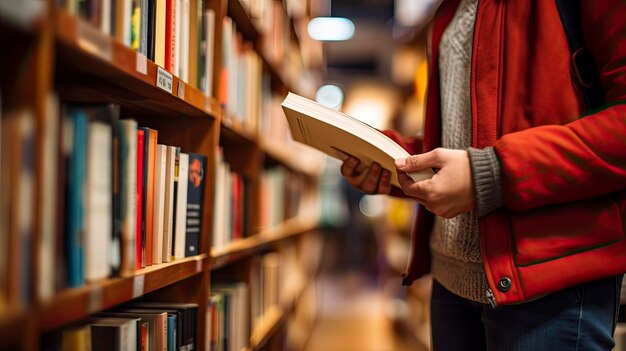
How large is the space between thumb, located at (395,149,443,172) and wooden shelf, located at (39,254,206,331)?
506 millimetres

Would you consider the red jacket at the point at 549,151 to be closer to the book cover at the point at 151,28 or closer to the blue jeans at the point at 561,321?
the blue jeans at the point at 561,321

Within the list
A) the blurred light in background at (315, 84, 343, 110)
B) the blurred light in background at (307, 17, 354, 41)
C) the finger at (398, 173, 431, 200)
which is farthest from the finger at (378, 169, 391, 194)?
the blurred light in background at (315, 84, 343, 110)

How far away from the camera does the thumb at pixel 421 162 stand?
90 centimetres

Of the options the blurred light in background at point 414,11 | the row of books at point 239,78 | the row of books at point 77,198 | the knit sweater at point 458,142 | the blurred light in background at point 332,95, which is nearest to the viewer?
the row of books at point 77,198

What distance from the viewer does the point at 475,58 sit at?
39.4 inches

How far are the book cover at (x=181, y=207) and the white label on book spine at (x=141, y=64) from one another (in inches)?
11.5

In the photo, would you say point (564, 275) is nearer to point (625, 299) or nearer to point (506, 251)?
point (506, 251)

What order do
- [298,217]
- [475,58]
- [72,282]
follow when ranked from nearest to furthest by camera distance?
1. [72,282]
2. [475,58]
3. [298,217]

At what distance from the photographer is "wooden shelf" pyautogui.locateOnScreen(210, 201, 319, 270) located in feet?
4.90

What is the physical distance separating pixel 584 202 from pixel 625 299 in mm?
1025

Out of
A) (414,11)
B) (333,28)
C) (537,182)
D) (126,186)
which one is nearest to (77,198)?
(126,186)

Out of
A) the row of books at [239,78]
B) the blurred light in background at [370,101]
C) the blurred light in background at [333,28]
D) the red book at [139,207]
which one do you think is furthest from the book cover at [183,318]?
the blurred light in background at [370,101]

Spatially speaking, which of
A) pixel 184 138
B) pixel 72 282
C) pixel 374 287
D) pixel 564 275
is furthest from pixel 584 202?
pixel 374 287

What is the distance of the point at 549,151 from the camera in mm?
839
